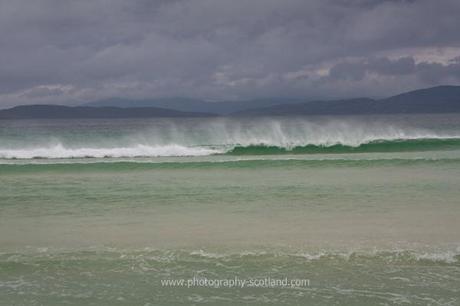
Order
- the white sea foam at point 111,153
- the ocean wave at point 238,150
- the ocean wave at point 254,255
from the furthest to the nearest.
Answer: the ocean wave at point 238,150 → the white sea foam at point 111,153 → the ocean wave at point 254,255

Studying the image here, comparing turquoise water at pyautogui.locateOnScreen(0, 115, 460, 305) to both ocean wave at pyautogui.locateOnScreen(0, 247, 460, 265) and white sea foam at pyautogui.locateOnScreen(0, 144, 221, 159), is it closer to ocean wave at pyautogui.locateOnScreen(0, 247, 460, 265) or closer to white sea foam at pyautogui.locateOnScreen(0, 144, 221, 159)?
ocean wave at pyautogui.locateOnScreen(0, 247, 460, 265)

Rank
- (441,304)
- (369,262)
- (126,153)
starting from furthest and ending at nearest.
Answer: (126,153) < (369,262) < (441,304)

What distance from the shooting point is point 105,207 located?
36.4 ft

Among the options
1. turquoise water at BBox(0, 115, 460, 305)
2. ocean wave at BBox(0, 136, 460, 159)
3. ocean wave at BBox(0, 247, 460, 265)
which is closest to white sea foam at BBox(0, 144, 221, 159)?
ocean wave at BBox(0, 136, 460, 159)

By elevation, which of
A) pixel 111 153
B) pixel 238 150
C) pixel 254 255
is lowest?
pixel 254 255

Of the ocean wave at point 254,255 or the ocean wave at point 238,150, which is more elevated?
the ocean wave at point 238,150

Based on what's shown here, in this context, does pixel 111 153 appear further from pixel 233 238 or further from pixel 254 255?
pixel 254 255

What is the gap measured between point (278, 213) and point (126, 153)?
61.6ft

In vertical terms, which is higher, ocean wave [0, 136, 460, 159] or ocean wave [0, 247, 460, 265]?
ocean wave [0, 136, 460, 159]

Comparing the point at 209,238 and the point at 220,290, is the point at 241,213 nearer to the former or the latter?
the point at 209,238

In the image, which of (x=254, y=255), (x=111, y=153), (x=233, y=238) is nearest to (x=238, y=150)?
(x=111, y=153)

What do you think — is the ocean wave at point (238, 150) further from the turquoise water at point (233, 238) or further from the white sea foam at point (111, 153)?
the turquoise water at point (233, 238)

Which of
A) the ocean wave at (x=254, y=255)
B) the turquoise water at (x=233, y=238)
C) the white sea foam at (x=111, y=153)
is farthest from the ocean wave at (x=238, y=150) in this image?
the ocean wave at (x=254, y=255)

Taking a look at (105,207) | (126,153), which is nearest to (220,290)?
(105,207)
